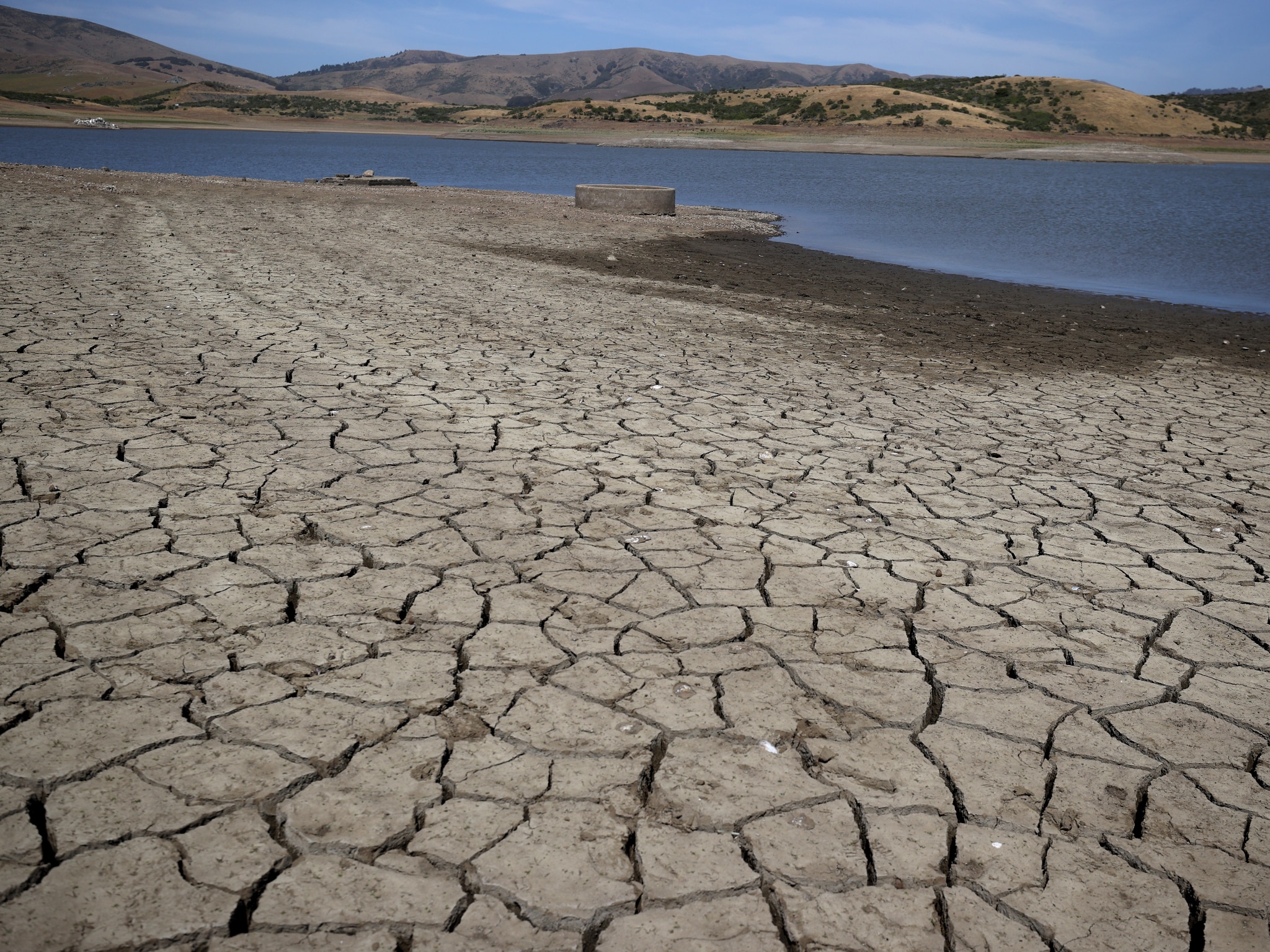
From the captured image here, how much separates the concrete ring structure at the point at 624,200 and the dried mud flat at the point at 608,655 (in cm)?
1133

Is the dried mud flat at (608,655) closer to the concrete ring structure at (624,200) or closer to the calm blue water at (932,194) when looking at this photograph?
the calm blue water at (932,194)

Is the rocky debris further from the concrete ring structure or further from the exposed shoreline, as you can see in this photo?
the exposed shoreline

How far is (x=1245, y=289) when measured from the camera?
12.2 m

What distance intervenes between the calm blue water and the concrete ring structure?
8.63ft

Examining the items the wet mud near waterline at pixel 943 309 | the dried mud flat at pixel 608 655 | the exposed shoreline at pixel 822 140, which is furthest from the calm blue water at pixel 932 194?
the dried mud flat at pixel 608 655

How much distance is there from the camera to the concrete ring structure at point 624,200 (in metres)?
16.7

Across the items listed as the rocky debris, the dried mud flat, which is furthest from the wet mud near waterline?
the rocky debris

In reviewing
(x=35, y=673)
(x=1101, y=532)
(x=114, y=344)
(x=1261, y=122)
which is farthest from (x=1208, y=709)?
(x=1261, y=122)

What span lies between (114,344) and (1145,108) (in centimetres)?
7651

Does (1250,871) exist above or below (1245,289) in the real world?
below

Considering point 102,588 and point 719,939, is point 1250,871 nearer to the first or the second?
point 719,939

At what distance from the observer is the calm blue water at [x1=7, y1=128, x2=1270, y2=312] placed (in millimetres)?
13867

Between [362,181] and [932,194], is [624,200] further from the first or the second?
[932,194]

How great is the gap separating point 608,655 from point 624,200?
49.7 ft
